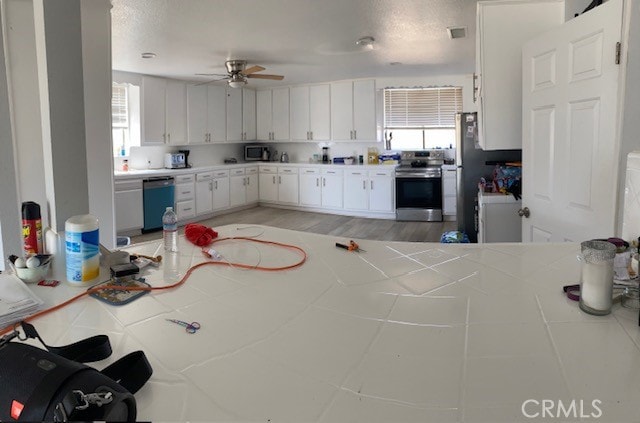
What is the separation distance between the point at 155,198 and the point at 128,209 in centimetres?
46

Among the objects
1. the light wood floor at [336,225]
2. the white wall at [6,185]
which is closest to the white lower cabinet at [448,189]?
the light wood floor at [336,225]

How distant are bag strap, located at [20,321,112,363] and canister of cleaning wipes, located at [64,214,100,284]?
47cm

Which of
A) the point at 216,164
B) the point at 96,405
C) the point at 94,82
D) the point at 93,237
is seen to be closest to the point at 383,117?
the point at 216,164

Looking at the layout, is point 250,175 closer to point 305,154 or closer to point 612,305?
point 305,154

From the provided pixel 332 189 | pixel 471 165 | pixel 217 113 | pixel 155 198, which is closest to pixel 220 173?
pixel 217 113

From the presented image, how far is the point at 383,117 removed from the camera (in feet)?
25.3

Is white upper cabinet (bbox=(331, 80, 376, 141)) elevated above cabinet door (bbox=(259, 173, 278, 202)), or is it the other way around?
white upper cabinet (bbox=(331, 80, 376, 141))

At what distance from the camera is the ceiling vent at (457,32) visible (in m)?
4.16

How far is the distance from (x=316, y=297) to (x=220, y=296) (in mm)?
288

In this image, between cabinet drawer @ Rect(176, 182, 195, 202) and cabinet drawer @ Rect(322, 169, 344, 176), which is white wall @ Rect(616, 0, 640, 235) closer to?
cabinet drawer @ Rect(322, 169, 344, 176)

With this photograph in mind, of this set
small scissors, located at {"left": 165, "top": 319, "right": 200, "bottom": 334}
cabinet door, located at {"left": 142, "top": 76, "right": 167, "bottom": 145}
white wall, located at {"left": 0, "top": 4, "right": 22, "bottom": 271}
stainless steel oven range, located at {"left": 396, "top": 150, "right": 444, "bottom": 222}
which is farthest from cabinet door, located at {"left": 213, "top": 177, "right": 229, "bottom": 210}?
small scissors, located at {"left": 165, "top": 319, "right": 200, "bottom": 334}

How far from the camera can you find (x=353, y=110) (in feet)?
25.4

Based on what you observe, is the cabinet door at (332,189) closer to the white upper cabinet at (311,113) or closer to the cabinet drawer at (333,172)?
the cabinet drawer at (333,172)

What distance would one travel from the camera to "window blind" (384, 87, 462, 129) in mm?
7363
